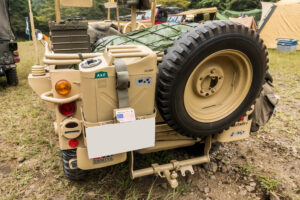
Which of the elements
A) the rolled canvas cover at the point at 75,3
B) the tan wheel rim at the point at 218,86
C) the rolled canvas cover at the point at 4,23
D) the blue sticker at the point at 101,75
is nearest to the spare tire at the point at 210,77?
the tan wheel rim at the point at 218,86

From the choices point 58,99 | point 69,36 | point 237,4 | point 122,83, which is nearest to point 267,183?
point 122,83

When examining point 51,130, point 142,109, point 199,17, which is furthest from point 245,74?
point 199,17

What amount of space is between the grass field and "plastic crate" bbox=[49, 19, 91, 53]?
49.9 inches

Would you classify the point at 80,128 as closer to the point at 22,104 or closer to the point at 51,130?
the point at 51,130

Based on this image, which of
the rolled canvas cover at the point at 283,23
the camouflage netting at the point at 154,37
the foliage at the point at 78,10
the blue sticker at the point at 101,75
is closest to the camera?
the blue sticker at the point at 101,75

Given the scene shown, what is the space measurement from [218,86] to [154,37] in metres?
0.82

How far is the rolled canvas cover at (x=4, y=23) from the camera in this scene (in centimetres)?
508

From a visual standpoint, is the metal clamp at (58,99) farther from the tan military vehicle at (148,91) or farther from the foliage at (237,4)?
the foliage at (237,4)

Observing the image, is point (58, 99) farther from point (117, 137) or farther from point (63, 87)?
point (117, 137)

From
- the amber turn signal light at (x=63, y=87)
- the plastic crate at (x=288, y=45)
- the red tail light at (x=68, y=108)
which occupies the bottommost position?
the plastic crate at (x=288, y=45)

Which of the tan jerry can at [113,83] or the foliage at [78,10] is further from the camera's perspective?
the foliage at [78,10]

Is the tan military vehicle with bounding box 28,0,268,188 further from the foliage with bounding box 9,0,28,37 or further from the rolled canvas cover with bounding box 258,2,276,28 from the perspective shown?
the foliage with bounding box 9,0,28,37

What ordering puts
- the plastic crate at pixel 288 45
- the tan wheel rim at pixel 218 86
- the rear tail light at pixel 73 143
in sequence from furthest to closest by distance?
the plastic crate at pixel 288 45
the tan wheel rim at pixel 218 86
the rear tail light at pixel 73 143

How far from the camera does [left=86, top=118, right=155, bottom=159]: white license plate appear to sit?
5.24 feet
